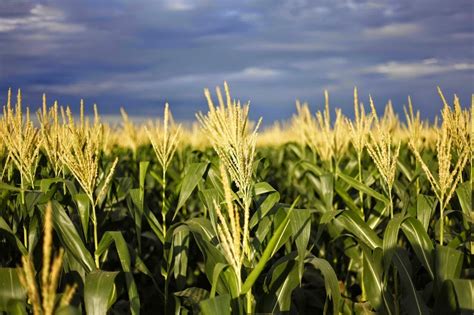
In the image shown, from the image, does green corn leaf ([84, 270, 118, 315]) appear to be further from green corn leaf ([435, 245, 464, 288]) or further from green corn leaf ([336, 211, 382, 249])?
green corn leaf ([435, 245, 464, 288])

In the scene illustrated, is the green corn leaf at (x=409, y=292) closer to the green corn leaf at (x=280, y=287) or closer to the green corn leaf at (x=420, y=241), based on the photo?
the green corn leaf at (x=420, y=241)

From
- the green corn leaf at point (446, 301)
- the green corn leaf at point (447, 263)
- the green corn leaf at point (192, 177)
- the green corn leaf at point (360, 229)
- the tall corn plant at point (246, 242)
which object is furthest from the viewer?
the green corn leaf at point (192, 177)

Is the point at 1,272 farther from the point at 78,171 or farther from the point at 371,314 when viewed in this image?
the point at 371,314

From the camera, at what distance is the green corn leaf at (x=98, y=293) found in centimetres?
407

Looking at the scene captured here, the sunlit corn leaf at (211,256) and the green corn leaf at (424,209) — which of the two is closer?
the sunlit corn leaf at (211,256)

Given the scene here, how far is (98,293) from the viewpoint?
4.08 m

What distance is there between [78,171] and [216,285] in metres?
1.45

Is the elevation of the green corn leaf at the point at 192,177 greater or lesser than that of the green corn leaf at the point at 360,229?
greater

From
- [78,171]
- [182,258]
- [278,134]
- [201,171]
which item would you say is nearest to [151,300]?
[182,258]

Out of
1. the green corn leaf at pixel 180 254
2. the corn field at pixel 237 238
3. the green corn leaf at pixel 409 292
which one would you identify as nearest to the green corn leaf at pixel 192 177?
the corn field at pixel 237 238

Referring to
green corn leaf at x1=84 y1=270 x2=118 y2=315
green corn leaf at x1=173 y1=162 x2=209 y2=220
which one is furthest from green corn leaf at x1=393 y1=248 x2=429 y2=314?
green corn leaf at x1=173 y1=162 x2=209 y2=220

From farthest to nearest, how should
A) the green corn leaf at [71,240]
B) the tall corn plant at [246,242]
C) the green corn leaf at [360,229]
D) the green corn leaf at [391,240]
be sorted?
the green corn leaf at [360,229] → the green corn leaf at [71,240] → the green corn leaf at [391,240] → the tall corn plant at [246,242]

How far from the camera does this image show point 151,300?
592 centimetres

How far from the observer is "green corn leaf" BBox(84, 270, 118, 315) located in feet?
13.3
